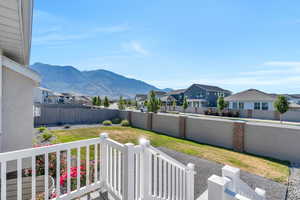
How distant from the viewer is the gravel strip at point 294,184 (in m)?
3.87

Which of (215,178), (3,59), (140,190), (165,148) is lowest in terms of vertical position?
(165,148)

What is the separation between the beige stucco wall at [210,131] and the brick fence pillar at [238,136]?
196 millimetres

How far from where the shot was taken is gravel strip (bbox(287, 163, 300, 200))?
3.87 m

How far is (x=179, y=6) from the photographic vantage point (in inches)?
295

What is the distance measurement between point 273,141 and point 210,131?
2816 millimetres

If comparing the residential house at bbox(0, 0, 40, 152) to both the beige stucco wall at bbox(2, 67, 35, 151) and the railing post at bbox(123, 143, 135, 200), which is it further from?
the railing post at bbox(123, 143, 135, 200)

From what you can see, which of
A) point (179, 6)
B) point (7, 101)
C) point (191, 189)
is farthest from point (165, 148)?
point (179, 6)

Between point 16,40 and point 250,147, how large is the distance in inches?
367

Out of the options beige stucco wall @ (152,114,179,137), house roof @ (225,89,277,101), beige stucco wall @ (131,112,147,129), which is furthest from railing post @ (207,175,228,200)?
house roof @ (225,89,277,101)

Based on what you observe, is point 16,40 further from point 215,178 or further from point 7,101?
point 215,178

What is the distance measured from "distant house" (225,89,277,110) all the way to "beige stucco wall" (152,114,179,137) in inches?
780

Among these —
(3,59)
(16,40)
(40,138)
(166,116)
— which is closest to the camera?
(16,40)

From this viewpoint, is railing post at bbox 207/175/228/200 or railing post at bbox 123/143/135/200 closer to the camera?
railing post at bbox 207/175/228/200

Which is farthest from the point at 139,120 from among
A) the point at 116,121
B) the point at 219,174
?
the point at 219,174
